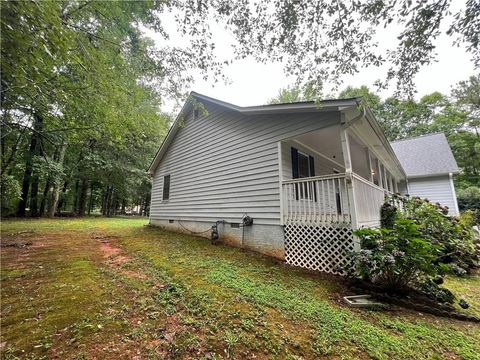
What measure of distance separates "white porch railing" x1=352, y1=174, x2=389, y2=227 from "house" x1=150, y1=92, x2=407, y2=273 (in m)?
0.02

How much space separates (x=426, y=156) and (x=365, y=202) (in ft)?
44.2

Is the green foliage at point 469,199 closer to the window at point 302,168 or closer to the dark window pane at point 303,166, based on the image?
the window at point 302,168

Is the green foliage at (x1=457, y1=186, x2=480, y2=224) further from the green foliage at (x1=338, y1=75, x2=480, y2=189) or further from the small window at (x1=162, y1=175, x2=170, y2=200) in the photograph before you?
the small window at (x1=162, y1=175, x2=170, y2=200)

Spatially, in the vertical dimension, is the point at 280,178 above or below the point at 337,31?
below

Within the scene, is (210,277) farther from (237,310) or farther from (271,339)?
(271,339)

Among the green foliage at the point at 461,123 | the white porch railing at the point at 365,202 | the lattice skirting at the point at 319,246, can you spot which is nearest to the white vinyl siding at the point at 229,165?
the lattice skirting at the point at 319,246

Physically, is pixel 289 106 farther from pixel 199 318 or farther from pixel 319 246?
pixel 199 318

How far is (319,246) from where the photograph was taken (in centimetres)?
466

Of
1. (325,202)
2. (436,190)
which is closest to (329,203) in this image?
(325,202)

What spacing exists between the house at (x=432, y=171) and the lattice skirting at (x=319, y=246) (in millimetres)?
12381

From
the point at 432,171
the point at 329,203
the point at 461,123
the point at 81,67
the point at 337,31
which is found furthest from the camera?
the point at 461,123

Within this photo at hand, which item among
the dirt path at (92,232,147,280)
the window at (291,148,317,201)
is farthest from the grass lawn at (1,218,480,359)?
the window at (291,148,317,201)

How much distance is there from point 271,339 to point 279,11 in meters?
4.79

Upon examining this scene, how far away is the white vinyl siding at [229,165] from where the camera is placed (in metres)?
5.71
